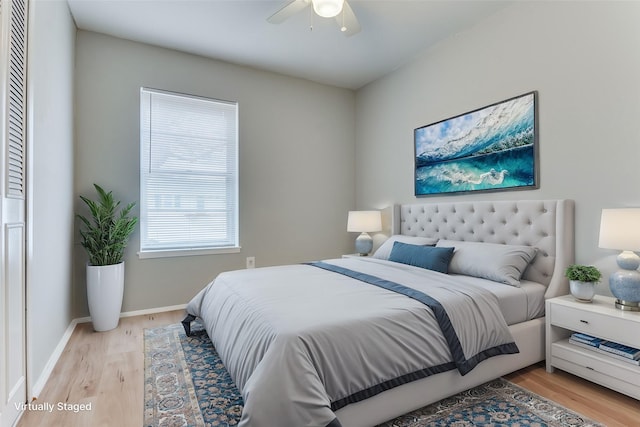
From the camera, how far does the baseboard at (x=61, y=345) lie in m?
1.90

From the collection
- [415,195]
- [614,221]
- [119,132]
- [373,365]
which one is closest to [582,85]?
[614,221]

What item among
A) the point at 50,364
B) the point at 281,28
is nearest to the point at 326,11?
the point at 281,28

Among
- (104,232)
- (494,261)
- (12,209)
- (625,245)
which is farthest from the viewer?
(104,232)

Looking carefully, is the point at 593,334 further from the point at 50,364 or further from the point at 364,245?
the point at 50,364

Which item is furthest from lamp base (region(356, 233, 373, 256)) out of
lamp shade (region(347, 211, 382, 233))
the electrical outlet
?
the electrical outlet

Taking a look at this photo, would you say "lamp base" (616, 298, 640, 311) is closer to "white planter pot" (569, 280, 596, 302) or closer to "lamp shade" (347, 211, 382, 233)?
"white planter pot" (569, 280, 596, 302)

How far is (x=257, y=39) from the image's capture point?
3275 millimetres

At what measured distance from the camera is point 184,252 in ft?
11.7

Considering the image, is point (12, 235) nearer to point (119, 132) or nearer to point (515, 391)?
point (119, 132)

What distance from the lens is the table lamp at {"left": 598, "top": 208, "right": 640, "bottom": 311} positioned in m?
1.85

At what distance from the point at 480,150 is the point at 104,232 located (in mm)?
3539

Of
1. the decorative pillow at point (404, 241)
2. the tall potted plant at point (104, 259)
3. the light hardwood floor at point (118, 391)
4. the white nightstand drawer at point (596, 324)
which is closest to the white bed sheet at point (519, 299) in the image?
the white nightstand drawer at point (596, 324)

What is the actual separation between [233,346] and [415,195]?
8.71 feet

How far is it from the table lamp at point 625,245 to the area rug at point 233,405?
29.8 inches
